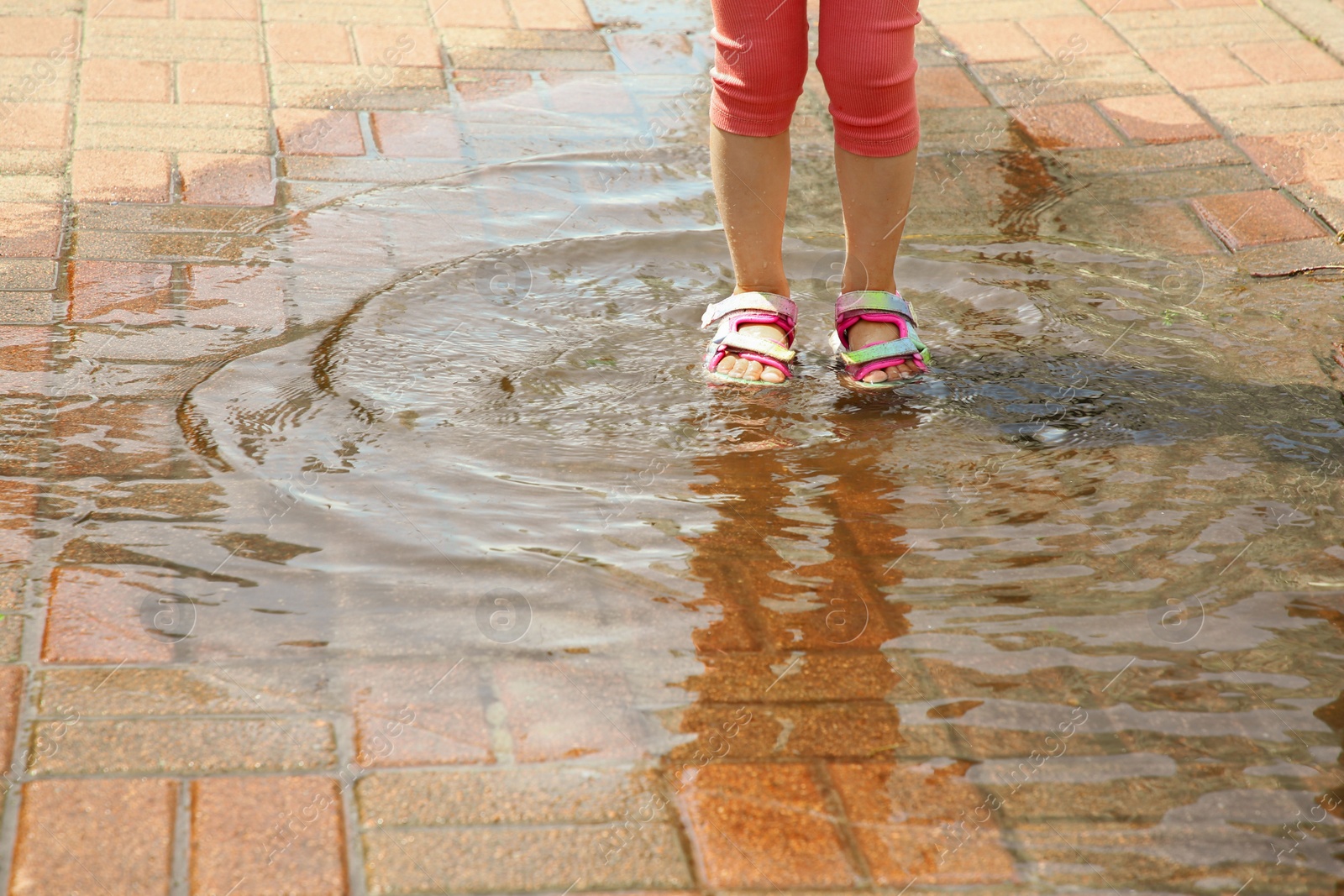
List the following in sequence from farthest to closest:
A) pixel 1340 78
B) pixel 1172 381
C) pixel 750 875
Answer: pixel 1340 78
pixel 1172 381
pixel 750 875

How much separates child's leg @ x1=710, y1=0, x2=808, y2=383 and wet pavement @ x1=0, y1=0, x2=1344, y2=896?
0.73 feet

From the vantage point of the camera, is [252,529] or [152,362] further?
[152,362]

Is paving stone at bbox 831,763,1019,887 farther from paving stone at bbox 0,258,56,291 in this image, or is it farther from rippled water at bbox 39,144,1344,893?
paving stone at bbox 0,258,56,291

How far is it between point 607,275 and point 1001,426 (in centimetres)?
103

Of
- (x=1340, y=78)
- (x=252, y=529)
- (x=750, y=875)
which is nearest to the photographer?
(x=750, y=875)

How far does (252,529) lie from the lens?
1876 mm

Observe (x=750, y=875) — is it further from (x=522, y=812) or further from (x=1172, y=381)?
(x=1172, y=381)

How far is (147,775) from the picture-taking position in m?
1.45

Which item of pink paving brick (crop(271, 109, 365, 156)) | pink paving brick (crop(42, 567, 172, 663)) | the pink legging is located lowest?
pink paving brick (crop(271, 109, 365, 156))

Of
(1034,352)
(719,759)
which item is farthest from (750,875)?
(1034,352)

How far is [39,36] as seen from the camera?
398 cm

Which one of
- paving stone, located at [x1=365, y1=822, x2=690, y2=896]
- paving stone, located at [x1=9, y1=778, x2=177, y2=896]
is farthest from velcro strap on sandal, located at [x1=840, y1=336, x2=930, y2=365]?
paving stone, located at [x1=9, y1=778, x2=177, y2=896]

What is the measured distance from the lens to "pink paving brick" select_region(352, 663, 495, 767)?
4.91ft

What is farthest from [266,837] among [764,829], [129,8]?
[129,8]
